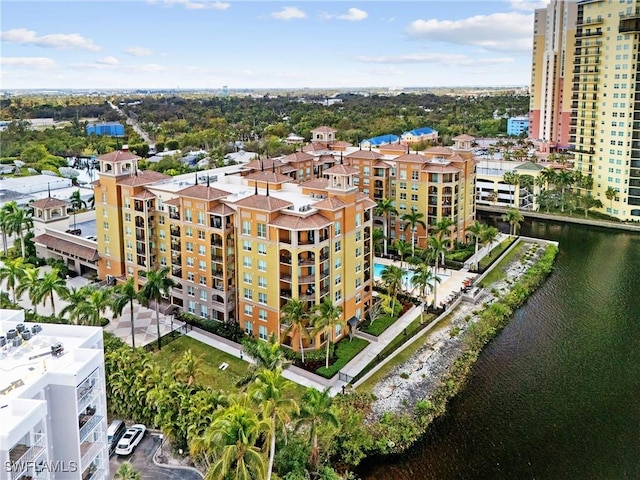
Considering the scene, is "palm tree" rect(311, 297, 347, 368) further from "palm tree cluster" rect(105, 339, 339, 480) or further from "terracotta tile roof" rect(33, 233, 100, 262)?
"terracotta tile roof" rect(33, 233, 100, 262)

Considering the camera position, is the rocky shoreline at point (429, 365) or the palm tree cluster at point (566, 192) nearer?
the rocky shoreline at point (429, 365)

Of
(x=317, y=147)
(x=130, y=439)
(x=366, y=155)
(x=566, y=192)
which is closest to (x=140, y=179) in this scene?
(x=130, y=439)

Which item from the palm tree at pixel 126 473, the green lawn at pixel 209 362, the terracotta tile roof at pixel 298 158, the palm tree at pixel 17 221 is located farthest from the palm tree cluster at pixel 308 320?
the palm tree at pixel 17 221

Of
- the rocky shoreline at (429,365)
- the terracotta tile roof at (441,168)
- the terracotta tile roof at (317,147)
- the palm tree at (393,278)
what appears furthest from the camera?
the terracotta tile roof at (317,147)

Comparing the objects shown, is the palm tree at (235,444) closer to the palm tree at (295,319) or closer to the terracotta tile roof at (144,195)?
the palm tree at (295,319)

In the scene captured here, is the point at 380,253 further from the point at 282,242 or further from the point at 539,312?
the point at 282,242

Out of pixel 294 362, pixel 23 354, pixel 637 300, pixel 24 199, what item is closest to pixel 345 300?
pixel 294 362

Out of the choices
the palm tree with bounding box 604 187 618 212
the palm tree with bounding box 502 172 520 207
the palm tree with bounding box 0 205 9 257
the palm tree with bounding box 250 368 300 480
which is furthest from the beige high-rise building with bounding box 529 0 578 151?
the palm tree with bounding box 250 368 300 480
